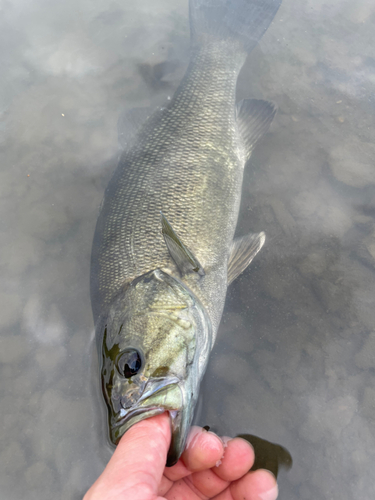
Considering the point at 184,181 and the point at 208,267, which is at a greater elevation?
the point at 184,181

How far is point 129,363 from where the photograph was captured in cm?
151

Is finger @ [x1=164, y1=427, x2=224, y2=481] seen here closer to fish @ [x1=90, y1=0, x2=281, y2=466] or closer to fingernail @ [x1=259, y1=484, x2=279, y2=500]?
fish @ [x1=90, y1=0, x2=281, y2=466]

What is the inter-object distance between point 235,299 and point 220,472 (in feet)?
3.73

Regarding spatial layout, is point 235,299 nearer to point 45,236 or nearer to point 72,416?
point 72,416

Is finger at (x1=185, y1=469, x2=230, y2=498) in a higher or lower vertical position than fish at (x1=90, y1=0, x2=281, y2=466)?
lower

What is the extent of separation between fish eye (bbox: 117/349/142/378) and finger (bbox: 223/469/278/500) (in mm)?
1012

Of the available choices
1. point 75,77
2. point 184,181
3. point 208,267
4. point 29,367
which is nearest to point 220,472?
point 208,267

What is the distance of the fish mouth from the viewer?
4.35 ft

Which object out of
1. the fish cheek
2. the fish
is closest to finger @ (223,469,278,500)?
the fish

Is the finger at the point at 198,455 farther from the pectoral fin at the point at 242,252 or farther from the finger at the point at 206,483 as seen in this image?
the pectoral fin at the point at 242,252

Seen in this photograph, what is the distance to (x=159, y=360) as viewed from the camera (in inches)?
57.9

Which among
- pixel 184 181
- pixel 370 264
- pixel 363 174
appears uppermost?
pixel 363 174

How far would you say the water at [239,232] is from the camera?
1.97 m

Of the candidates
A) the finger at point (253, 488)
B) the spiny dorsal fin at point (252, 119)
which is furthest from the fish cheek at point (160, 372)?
the spiny dorsal fin at point (252, 119)
